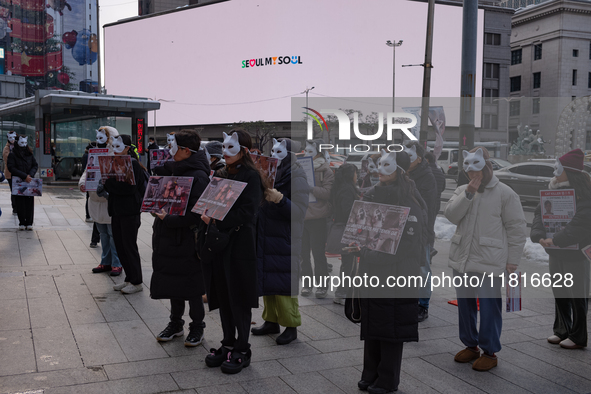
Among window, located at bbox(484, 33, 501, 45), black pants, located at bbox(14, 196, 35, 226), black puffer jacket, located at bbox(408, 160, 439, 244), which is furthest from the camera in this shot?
window, located at bbox(484, 33, 501, 45)

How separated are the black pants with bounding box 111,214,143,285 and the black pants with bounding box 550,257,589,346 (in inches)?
166

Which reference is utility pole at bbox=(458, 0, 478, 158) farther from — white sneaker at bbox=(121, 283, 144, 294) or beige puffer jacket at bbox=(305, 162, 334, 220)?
white sneaker at bbox=(121, 283, 144, 294)

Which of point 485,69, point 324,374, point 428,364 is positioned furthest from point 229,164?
point 485,69

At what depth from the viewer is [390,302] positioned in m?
3.91

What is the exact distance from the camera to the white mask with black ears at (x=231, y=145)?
167 inches

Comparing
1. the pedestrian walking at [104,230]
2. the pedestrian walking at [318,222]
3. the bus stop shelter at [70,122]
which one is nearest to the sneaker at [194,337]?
the pedestrian walking at [318,222]

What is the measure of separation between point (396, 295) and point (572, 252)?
197 cm

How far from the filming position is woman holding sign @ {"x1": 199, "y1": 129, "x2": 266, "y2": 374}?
420 cm

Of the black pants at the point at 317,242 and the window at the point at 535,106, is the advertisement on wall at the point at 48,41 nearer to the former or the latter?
the black pants at the point at 317,242

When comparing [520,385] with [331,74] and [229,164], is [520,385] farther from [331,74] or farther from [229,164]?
[331,74]

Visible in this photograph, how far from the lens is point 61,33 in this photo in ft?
291

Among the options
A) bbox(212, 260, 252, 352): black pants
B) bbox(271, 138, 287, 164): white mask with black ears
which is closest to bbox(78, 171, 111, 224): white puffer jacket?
bbox(271, 138, 287, 164): white mask with black ears

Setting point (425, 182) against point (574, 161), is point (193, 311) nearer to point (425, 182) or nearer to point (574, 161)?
point (425, 182)

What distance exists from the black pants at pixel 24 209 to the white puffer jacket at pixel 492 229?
891 centimetres
